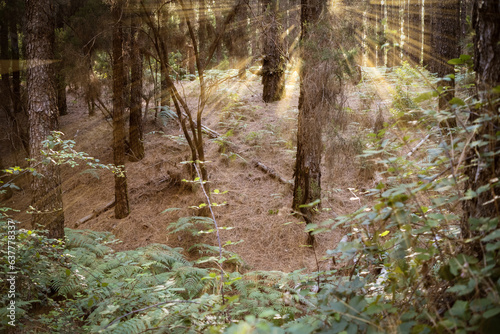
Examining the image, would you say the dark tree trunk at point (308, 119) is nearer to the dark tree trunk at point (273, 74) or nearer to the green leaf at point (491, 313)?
the dark tree trunk at point (273, 74)

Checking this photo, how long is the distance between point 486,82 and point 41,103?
6243 mm

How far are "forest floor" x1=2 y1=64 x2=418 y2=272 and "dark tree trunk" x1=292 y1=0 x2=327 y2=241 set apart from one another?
1.00 ft

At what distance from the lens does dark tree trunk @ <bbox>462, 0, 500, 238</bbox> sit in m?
1.74

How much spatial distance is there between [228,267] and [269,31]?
5.35 m

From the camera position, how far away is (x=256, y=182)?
385 inches

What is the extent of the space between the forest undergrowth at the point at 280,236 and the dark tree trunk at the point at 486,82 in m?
0.07

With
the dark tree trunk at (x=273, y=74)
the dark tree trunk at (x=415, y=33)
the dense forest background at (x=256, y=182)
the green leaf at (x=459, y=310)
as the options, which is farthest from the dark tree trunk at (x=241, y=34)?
the dark tree trunk at (x=415, y=33)

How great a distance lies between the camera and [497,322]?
1363mm

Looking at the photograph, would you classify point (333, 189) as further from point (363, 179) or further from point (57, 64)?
point (57, 64)

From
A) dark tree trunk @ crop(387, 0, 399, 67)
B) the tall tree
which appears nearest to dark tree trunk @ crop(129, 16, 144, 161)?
the tall tree

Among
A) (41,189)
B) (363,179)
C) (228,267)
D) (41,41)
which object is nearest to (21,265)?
(41,189)

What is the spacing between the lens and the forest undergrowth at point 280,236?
5.51ft

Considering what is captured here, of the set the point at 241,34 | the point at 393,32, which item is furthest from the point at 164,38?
the point at 393,32

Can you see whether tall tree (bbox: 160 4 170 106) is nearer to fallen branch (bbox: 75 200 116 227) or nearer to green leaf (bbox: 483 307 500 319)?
fallen branch (bbox: 75 200 116 227)
